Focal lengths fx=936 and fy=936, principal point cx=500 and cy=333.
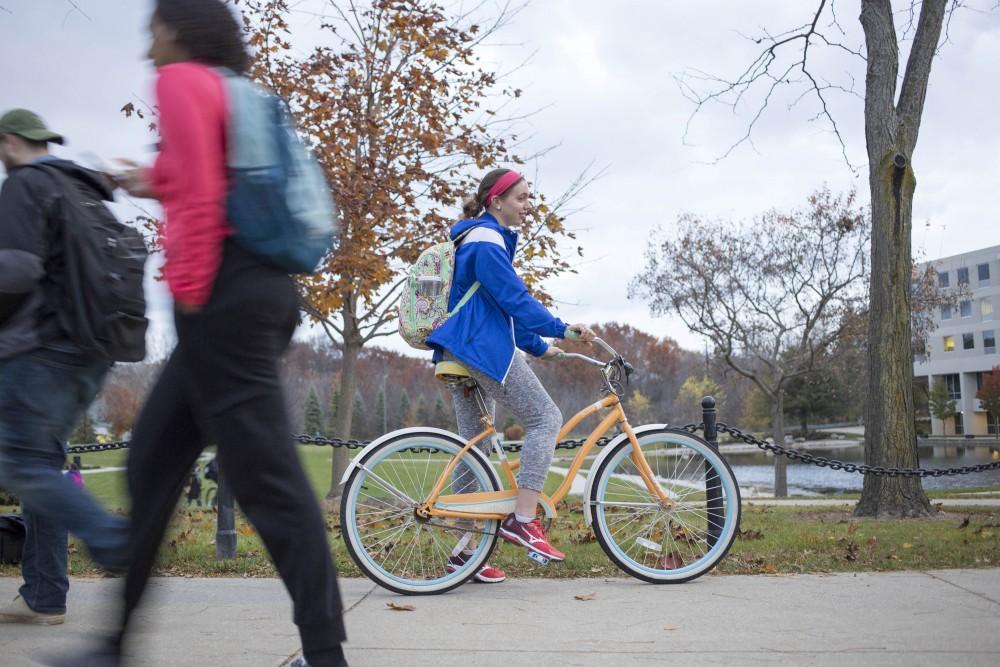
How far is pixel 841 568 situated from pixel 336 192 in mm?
10905

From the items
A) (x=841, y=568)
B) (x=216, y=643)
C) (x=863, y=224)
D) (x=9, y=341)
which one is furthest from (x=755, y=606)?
(x=863, y=224)

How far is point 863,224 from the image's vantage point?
96.0 feet

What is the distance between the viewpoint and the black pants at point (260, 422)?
7.69 feet

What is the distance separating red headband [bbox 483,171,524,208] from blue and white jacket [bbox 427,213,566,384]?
0.17m

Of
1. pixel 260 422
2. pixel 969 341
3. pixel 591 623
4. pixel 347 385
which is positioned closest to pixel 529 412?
pixel 591 623

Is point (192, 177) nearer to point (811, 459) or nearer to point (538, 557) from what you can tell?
point (538, 557)

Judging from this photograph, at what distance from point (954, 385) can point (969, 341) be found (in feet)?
15.8

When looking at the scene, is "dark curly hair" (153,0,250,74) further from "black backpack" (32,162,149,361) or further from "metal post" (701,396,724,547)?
"metal post" (701,396,724,547)

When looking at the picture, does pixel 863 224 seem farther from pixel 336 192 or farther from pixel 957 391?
pixel 957 391

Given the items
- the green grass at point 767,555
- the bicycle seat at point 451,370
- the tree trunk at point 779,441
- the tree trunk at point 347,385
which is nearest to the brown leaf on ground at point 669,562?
the green grass at point 767,555

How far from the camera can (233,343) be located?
2.34 metres

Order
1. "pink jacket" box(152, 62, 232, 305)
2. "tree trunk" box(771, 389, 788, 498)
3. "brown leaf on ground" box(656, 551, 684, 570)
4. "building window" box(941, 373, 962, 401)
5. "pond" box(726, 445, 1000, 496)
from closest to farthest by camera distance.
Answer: "pink jacket" box(152, 62, 232, 305) < "brown leaf on ground" box(656, 551, 684, 570) < "tree trunk" box(771, 389, 788, 498) < "pond" box(726, 445, 1000, 496) < "building window" box(941, 373, 962, 401)

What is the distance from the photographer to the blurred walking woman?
2.33m

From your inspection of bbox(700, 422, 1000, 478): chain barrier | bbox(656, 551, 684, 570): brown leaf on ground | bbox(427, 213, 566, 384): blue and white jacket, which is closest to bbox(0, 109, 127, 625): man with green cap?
bbox(427, 213, 566, 384): blue and white jacket
